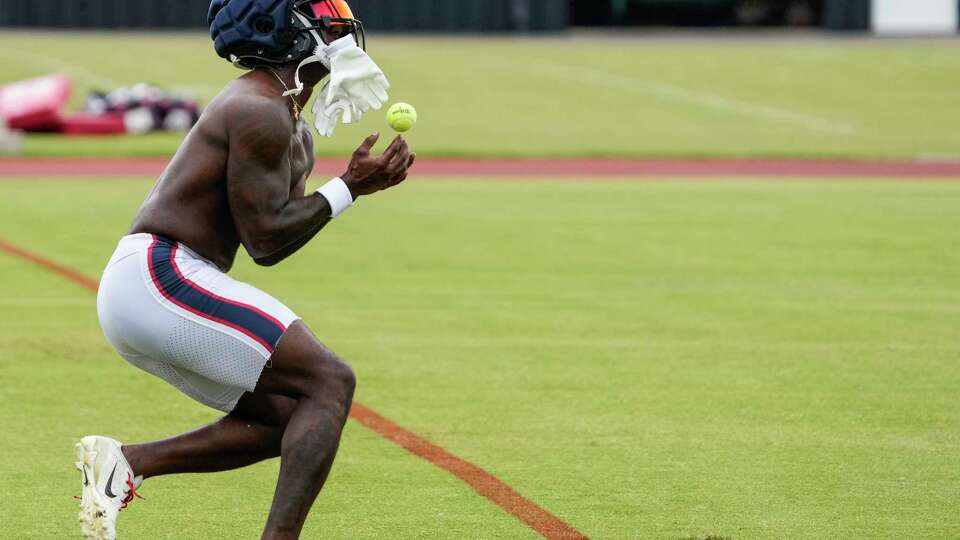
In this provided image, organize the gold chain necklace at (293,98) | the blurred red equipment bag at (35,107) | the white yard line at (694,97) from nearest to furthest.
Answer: the gold chain necklace at (293,98), the blurred red equipment bag at (35,107), the white yard line at (694,97)

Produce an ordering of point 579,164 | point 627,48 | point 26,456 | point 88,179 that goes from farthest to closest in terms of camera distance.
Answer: point 627,48
point 579,164
point 88,179
point 26,456

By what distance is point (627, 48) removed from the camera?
4638 cm

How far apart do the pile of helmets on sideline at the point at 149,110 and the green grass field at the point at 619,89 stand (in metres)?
0.67

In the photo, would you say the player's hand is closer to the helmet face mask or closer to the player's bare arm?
the player's bare arm

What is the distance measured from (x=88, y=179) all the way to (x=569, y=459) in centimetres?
1553

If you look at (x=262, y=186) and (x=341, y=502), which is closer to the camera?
(x=262, y=186)

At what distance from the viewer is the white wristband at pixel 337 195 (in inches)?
214

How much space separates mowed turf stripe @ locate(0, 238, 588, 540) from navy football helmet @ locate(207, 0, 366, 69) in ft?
6.61

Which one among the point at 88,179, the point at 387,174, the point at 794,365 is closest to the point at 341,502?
the point at 387,174

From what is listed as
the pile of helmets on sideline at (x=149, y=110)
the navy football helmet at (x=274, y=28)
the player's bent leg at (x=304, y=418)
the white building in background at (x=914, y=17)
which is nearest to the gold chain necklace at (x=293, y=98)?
the navy football helmet at (x=274, y=28)

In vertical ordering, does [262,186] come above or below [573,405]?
above

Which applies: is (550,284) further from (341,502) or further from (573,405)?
(341,502)

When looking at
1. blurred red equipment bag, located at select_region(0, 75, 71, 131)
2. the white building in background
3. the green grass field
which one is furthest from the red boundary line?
the white building in background

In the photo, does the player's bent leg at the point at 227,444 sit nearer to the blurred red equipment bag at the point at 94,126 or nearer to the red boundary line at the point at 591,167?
the red boundary line at the point at 591,167
